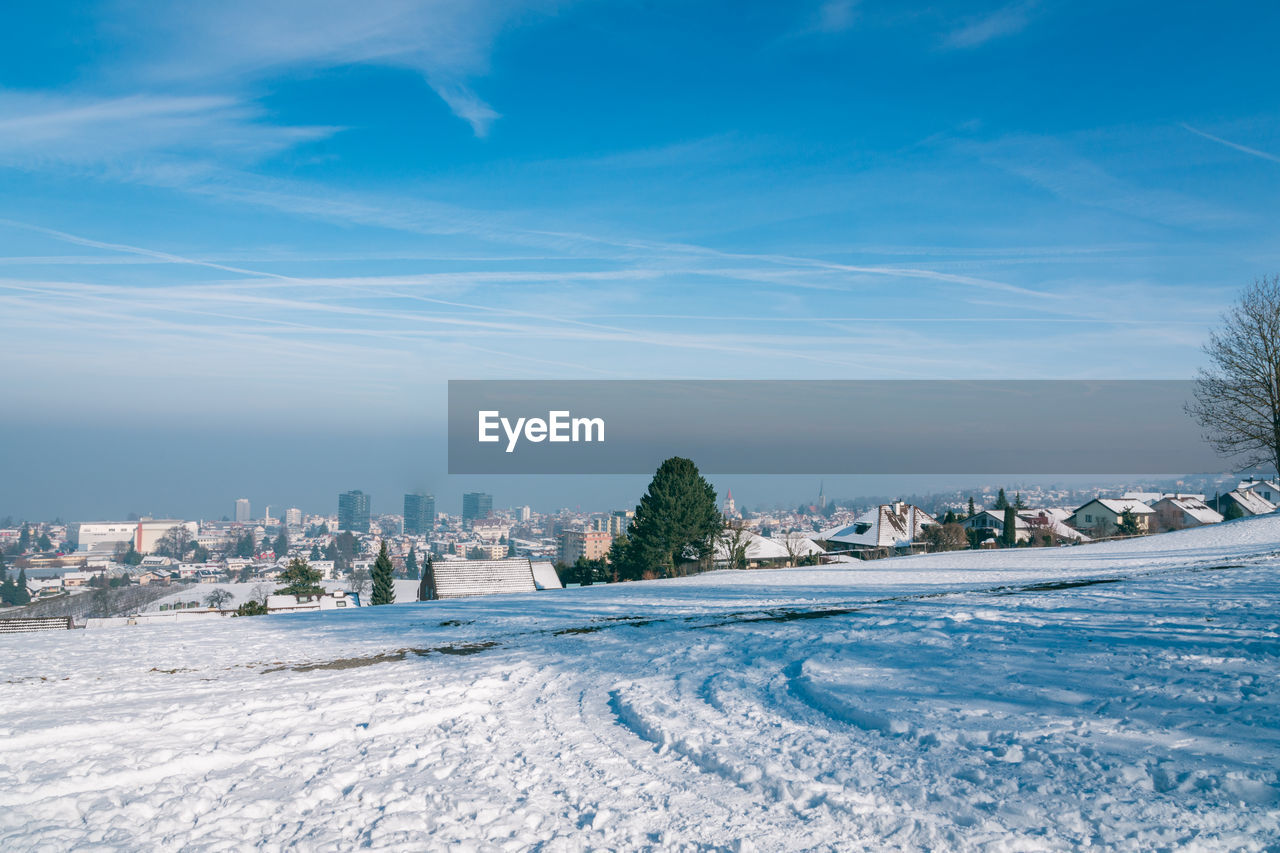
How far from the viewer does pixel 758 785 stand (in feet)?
14.3

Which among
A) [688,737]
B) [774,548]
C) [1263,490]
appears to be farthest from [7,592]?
[1263,490]

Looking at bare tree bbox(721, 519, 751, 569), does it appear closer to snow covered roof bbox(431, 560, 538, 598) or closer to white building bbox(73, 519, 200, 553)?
snow covered roof bbox(431, 560, 538, 598)

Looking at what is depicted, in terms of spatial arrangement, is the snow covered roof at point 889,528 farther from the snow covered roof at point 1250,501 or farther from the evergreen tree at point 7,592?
the evergreen tree at point 7,592

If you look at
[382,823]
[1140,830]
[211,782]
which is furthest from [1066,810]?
[211,782]

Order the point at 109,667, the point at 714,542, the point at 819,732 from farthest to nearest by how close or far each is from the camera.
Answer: the point at 714,542, the point at 109,667, the point at 819,732

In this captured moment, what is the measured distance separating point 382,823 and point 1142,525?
6000 cm

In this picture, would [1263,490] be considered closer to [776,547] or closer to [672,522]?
Result: [776,547]

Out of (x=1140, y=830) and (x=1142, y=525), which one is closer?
(x=1140, y=830)

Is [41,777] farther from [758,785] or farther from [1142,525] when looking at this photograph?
[1142,525]

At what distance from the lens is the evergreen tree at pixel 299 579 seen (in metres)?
35.5

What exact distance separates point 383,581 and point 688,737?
34.7 m

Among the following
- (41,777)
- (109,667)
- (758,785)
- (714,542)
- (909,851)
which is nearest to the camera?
(909,851)

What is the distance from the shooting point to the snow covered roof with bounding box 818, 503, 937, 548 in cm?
5003

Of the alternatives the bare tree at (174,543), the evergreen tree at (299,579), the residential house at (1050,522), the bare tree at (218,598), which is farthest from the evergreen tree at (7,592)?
the residential house at (1050,522)
